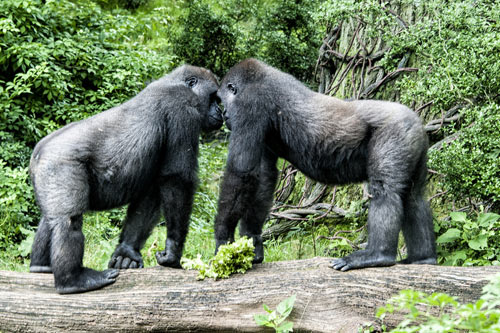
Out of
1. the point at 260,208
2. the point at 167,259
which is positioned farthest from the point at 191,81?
Result: the point at 167,259

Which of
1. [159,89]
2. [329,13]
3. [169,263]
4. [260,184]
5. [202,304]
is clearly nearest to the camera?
[202,304]

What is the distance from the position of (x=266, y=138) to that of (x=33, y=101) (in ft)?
12.4

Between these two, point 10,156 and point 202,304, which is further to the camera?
point 10,156

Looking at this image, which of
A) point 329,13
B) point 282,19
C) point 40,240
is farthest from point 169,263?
point 282,19

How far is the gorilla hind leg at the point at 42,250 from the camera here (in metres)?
4.09

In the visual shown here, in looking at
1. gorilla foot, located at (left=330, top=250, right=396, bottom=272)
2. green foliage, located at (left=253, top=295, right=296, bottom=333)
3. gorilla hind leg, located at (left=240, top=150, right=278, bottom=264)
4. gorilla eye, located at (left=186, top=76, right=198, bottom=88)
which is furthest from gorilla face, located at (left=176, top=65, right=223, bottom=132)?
green foliage, located at (left=253, top=295, right=296, bottom=333)

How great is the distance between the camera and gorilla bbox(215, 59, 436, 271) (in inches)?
156

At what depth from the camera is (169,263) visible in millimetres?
4086

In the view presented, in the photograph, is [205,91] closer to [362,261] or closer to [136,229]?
[136,229]

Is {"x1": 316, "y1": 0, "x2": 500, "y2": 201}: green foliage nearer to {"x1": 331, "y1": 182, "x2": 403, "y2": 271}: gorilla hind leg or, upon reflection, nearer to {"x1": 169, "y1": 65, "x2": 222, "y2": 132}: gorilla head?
{"x1": 331, "y1": 182, "x2": 403, "y2": 271}: gorilla hind leg

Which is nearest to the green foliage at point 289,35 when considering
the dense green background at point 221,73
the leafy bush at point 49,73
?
the dense green background at point 221,73

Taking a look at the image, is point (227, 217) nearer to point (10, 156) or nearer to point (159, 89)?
point (159, 89)

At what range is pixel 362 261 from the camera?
386 cm

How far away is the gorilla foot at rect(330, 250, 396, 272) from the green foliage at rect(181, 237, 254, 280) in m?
0.59
